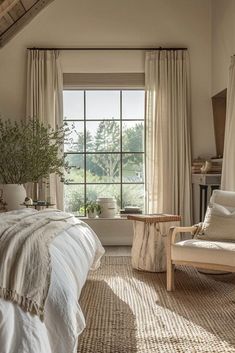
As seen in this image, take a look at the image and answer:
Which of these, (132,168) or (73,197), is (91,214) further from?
(132,168)

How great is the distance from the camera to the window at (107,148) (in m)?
6.15

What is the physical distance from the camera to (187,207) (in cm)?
588

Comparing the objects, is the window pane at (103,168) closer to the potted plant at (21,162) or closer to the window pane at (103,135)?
the window pane at (103,135)

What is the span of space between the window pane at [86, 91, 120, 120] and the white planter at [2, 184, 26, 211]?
2080mm

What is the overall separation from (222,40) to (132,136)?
1788 millimetres

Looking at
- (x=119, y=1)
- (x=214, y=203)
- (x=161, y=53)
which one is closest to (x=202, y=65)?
(x=161, y=53)

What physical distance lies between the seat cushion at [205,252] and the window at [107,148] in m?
2.61

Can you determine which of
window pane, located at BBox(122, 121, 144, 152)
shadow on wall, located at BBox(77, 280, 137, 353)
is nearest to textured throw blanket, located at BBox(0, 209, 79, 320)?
shadow on wall, located at BBox(77, 280, 137, 353)

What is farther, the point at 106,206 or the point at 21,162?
the point at 106,206

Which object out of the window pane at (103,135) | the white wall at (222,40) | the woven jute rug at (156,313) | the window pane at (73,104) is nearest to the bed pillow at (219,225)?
the woven jute rug at (156,313)

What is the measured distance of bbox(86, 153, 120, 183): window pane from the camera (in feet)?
20.2

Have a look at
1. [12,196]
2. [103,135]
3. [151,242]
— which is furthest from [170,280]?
[103,135]

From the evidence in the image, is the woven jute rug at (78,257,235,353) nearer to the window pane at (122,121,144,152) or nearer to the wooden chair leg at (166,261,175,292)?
the wooden chair leg at (166,261,175,292)

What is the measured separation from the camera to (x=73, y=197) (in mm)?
6160
